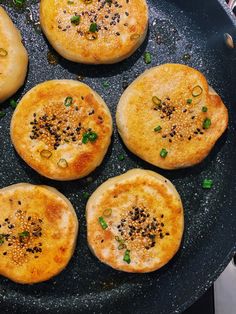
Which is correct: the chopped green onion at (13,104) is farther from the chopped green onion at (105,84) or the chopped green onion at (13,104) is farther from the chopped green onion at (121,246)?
the chopped green onion at (121,246)

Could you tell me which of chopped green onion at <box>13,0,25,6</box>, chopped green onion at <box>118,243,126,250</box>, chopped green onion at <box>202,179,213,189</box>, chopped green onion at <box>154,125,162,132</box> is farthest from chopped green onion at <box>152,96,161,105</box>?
chopped green onion at <box>13,0,25,6</box>

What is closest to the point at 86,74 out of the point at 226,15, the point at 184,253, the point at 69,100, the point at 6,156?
the point at 69,100

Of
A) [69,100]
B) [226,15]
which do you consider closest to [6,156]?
[69,100]

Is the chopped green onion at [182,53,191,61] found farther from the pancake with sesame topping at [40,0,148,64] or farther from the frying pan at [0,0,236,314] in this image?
the pancake with sesame topping at [40,0,148,64]

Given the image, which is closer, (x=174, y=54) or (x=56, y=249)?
(x=56, y=249)

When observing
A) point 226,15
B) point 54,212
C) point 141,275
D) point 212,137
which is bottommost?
point 141,275

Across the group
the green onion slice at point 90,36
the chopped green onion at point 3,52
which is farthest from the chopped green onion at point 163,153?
the chopped green onion at point 3,52

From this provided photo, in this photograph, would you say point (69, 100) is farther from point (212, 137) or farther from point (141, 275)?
point (141, 275)

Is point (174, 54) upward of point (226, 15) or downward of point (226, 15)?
downward
